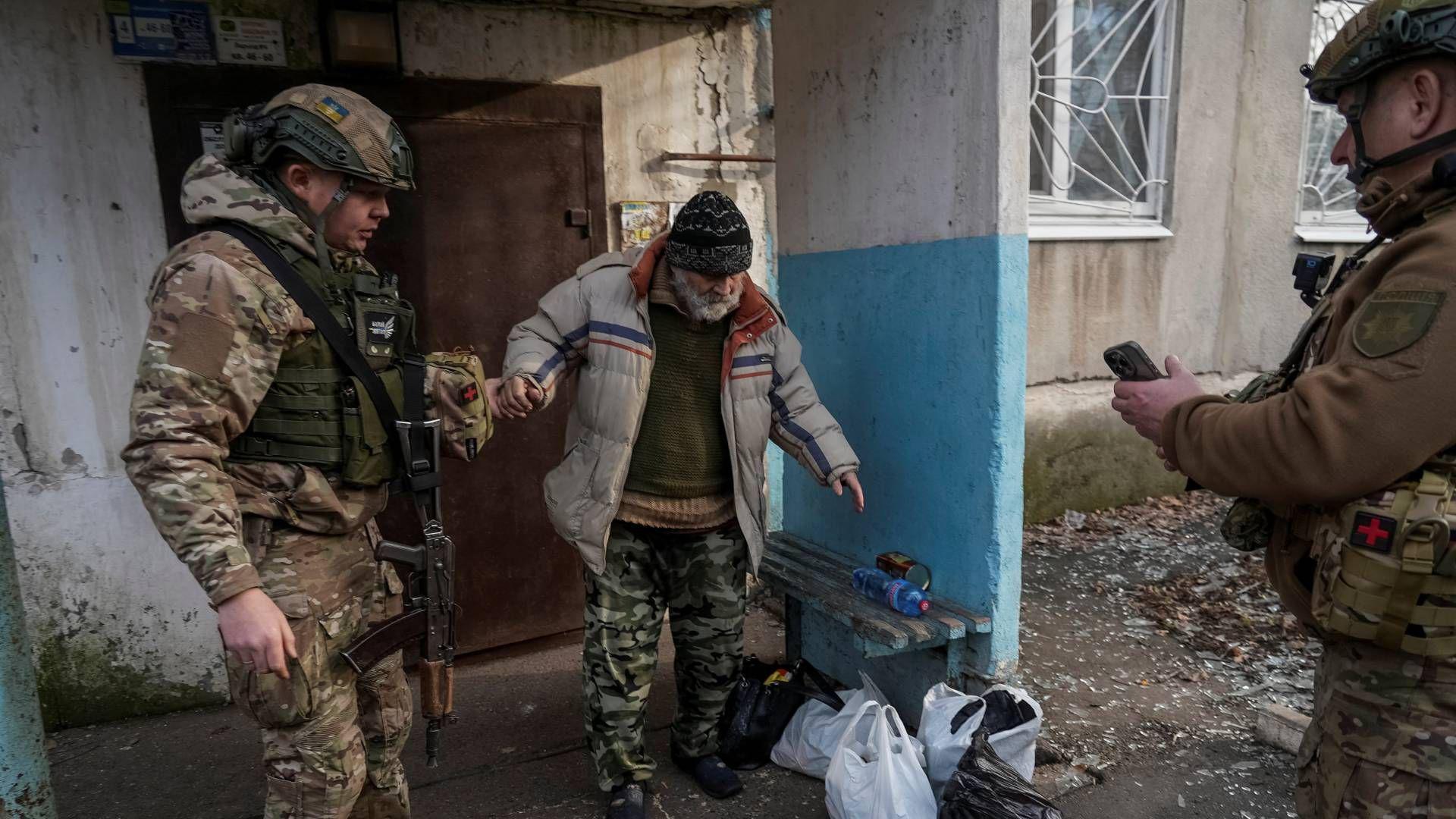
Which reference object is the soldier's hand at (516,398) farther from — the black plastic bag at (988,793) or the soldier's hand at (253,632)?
the black plastic bag at (988,793)

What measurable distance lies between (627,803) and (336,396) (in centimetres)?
157

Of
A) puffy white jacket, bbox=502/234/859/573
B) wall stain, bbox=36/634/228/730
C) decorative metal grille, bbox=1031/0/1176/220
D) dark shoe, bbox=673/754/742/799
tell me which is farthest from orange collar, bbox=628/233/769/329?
decorative metal grille, bbox=1031/0/1176/220

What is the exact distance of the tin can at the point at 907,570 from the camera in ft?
9.76

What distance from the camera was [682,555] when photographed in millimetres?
2771

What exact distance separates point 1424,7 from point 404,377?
7.30 ft

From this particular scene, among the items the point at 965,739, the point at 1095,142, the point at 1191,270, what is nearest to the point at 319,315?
the point at 965,739

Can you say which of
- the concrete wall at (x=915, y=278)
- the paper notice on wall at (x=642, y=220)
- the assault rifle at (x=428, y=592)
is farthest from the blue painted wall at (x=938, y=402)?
the assault rifle at (x=428, y=592)

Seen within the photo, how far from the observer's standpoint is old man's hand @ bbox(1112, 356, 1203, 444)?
179 cm

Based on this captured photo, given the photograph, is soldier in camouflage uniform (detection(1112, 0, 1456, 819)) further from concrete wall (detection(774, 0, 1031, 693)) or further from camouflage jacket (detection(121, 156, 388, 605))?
camouflage jacket (detection(121, 156, 388, 605))

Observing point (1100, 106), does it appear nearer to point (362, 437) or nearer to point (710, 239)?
point (710, 239)

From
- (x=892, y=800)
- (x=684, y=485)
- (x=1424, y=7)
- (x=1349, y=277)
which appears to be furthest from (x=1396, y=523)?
(x=684, y=485)

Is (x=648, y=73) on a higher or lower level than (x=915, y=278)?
higher

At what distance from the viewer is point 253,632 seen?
1.68m

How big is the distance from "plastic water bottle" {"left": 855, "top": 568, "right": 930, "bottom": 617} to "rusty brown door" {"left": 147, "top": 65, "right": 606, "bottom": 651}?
4.85ft
